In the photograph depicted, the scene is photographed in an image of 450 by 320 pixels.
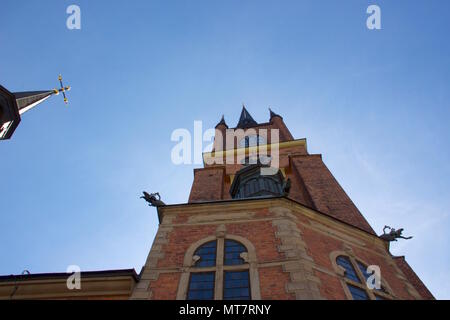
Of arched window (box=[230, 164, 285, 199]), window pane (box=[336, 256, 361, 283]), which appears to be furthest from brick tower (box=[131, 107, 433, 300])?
arched window (box=[230, 164, 285, 199])

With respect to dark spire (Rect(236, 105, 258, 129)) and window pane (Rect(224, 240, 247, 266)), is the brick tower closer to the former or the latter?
window pane (Rect(224, 240, 247, 266))

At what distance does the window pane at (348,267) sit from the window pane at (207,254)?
3.45 m

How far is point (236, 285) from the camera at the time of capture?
8.06m

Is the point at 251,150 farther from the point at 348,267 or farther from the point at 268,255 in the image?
the point at 268,255

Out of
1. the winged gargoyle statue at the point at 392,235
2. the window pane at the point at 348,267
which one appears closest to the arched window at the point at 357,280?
the window pane at the point at 348,267

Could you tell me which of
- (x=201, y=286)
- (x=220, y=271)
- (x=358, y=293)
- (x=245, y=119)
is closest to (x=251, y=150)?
(x=220, y=271)

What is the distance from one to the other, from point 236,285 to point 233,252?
125 cm

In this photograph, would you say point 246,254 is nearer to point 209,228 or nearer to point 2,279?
point 209,228

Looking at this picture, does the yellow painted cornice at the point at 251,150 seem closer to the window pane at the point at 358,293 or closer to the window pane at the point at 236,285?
the window pane at the point at 358,293

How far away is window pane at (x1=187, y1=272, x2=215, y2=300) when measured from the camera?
7859 millimetres

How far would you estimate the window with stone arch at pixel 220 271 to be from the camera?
7.84 meters

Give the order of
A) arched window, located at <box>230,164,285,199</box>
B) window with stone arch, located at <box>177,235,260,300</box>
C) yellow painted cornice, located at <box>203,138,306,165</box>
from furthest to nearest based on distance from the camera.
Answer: yellow painted cornice, located at <box>203,138,306,165</box>, arched window, located at <box>230,164,285,199</box>, window with stone arch, located at <box>177,235,260,300</box>
